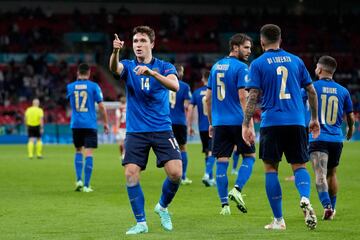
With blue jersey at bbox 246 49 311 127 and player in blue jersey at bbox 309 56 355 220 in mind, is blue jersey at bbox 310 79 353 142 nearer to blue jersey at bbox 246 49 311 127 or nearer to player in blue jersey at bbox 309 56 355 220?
player in blue jersey at bbox 309 56 355 220

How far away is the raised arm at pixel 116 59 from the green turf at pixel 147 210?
1.84 meters

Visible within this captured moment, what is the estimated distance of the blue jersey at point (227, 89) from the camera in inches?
495

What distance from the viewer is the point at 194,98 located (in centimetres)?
1934

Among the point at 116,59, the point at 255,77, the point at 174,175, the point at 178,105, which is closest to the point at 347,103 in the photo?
the point at 255,77

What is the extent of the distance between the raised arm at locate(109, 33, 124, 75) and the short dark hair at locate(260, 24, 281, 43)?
1.63m

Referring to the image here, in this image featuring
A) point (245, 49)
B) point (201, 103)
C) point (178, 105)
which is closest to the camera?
point (245, 49)

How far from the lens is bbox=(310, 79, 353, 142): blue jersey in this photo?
11.3 m

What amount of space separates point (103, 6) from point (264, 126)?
153ft

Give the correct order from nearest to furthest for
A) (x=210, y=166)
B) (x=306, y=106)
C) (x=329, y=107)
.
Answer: (x=329, y=107)
(x=306, y=106)
(x=210, y=166)

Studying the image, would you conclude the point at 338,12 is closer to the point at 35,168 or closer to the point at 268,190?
the point at 35,168

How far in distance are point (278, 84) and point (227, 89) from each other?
2914 mm

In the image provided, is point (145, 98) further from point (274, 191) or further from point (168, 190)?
point (274, 191)

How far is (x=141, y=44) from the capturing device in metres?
9.98

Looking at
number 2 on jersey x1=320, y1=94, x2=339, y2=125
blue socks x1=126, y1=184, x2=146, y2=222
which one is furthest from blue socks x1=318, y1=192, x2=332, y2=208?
blue socks x1=126, y1=184, x2=146, y2=222
